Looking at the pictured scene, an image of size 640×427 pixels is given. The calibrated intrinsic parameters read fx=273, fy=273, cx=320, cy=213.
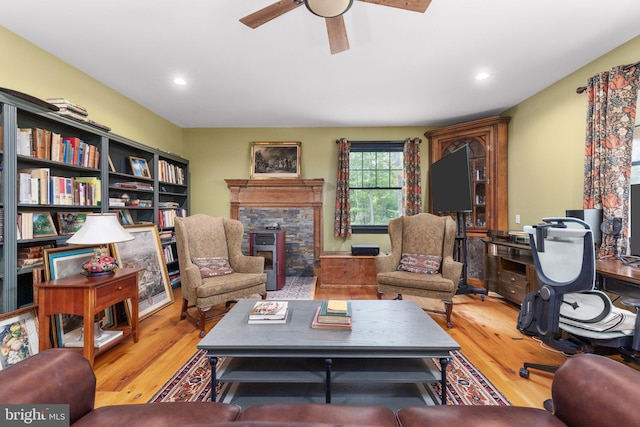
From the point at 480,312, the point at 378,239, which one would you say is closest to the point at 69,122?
the point at 378,239

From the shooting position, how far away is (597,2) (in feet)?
6.39

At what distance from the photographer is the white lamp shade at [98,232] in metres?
2.08

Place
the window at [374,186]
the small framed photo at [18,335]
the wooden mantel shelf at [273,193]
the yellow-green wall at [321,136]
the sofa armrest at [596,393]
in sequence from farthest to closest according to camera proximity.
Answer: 1. the window at [374,186]
2. the wooden mantel shelf at [273,193]
3. the yellow-green wall at [321,136]
4. the small framed photo at [18,335]
5. the sofa armrest at [596,393]

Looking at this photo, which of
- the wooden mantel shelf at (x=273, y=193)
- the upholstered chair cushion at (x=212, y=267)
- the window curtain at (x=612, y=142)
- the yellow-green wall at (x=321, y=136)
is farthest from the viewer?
the wooden mantel shelf at (x=273, y=193)

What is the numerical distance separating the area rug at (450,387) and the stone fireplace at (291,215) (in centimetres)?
266

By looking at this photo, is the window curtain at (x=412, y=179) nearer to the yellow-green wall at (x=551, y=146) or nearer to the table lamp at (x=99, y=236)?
the yellow-green wall at (x=551, y=146)

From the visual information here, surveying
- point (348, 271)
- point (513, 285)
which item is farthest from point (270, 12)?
point (513, 285)

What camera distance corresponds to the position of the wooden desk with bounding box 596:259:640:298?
1.79m

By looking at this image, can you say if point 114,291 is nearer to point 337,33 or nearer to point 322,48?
point 337,33

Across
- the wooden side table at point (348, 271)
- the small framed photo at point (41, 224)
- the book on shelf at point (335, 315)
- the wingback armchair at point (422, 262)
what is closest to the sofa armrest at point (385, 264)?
the wingback armchair at point (422, 262)

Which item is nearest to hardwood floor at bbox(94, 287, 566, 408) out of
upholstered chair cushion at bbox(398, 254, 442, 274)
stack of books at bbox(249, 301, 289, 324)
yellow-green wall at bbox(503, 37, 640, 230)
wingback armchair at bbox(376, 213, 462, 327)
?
wingback armchair at bbox(376, 213, 462, 327)

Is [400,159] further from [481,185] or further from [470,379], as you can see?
[470,379]

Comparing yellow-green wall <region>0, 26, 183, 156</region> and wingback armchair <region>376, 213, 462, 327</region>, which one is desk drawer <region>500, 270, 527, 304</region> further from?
→ yellow-green wall <region>0, 26, 183, 156</region>

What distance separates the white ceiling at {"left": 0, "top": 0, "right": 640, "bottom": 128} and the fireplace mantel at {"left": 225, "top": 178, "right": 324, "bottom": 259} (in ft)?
4.43
